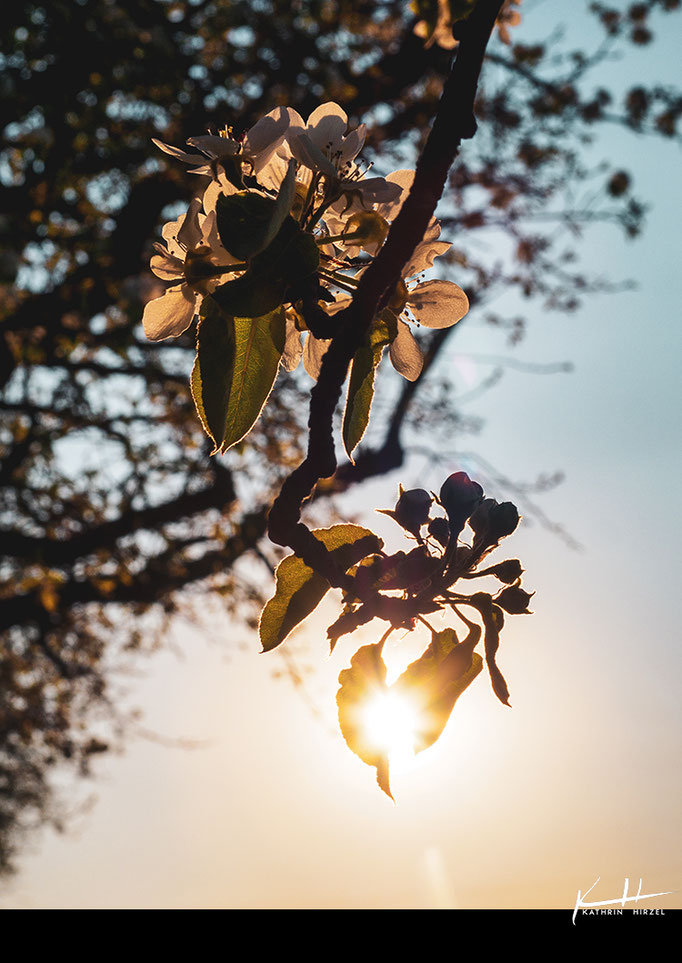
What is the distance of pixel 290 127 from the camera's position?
2.47 ft

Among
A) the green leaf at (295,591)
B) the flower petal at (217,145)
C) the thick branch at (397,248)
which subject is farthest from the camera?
the green leaf at (295,591)

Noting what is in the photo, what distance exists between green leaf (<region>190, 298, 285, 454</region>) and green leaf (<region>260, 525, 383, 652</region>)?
156mm

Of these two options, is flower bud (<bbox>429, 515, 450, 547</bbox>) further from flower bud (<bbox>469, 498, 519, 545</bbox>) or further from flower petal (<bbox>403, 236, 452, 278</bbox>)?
flower petal (<bbox>403, 236, 452, 278</bbox>)

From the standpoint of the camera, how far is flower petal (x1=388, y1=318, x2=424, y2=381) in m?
0.86

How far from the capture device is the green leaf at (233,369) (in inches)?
28.9

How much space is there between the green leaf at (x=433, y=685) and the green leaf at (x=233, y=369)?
324 mm

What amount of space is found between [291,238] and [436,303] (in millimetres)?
287

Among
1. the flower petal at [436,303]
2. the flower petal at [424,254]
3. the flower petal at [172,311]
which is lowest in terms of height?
the flower petal at [172,311]

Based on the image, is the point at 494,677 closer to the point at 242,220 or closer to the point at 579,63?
the point at 242,220

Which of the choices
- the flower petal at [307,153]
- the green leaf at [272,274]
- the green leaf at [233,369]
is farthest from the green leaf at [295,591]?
the flower petal at [307,153]

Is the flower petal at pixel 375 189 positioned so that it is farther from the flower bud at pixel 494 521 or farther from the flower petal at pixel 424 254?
the flower bud at pixel 494 521

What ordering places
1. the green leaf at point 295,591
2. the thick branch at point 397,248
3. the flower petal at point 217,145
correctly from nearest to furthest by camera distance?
the thick branch at point 397,248 < the flower petal at point 217,145 < the green leaf at point 295,591

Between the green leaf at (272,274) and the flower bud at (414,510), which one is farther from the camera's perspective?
the flower bud at (414,510)

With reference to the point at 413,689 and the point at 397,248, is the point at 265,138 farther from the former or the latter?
the point at 413,689
